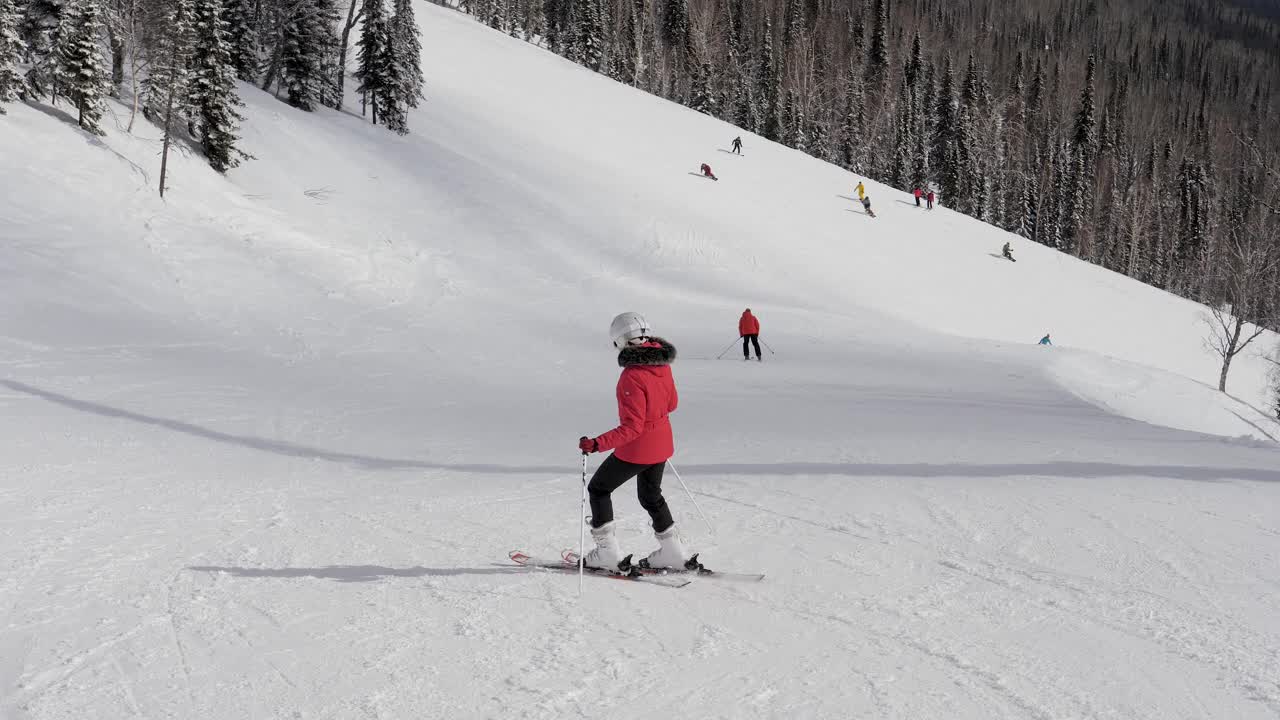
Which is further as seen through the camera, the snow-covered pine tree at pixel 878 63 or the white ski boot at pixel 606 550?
the snow-covered pine tree at pixel 878 63

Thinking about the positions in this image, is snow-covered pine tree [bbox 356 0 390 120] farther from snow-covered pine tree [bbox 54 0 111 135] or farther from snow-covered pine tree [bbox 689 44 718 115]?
snow-covered pine tree [bbox 689 44 718 115]

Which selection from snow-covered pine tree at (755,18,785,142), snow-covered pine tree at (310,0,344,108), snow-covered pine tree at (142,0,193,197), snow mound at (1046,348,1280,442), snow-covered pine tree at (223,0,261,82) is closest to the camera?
snow mound at (1046,348,1280,442)

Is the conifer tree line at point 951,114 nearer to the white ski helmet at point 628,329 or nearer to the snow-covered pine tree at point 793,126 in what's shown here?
the snow-covered pine tree at point 793,126

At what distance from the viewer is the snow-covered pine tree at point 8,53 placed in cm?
2217

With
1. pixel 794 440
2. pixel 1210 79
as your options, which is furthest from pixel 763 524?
pixel 1210 79

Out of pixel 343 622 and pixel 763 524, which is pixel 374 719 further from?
pixel 763 524

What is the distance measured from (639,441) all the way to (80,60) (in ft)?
90.8

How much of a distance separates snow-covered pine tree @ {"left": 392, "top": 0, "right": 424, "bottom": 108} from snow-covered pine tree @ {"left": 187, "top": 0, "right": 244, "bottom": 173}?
1235 cm

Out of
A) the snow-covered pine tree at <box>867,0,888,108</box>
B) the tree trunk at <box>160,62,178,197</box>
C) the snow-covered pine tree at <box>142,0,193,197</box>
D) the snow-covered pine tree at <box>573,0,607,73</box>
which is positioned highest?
the snow-covered pine tree at <box>867,0,888,108</box>

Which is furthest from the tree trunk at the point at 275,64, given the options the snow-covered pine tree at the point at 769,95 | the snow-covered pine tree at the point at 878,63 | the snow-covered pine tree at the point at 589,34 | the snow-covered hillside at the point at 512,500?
the snow-covered pine tree at the point at 878,63

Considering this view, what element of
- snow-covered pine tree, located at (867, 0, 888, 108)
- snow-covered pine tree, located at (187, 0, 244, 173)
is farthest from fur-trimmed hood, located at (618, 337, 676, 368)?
snow-covered pine tree, located at (867, 0, 888, 108)

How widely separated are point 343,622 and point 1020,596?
3776 mm

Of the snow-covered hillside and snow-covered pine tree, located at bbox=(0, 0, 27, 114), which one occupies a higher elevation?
snow-covered pine tree, located at bbox=(0, 0, 27, 114)

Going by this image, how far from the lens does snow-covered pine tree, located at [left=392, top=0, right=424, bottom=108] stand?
39.4 metres
